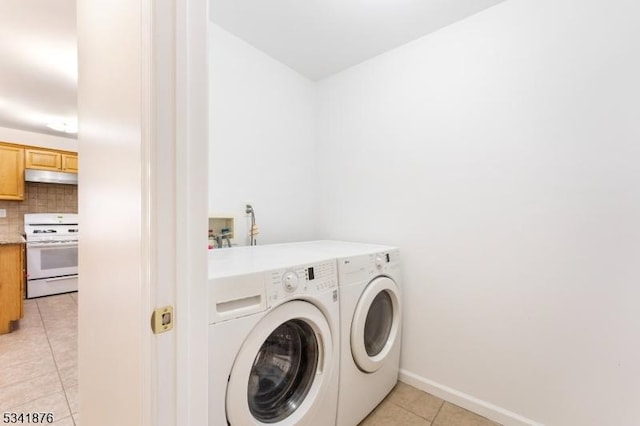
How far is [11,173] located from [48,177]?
333 millimetres

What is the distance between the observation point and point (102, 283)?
88 centimetres

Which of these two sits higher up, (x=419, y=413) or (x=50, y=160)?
(x=50, y=160)

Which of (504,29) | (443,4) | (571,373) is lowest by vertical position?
(571,373)

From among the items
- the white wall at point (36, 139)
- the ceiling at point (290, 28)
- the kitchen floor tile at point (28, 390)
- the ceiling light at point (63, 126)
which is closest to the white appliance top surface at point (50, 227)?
the white wall at point (36, 139)

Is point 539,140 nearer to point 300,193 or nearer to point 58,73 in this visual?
point 300,193

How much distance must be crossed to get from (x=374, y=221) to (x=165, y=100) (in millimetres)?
1644

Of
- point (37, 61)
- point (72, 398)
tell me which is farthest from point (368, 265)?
point (37, 61)

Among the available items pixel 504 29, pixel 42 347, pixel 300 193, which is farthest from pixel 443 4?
pixel 42 347

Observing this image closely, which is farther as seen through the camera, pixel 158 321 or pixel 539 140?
pixel 539 140

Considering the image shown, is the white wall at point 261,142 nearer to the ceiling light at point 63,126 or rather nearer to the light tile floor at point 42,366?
the light tile floor at point 42,366

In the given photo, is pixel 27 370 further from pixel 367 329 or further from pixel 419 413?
pixel 419 413

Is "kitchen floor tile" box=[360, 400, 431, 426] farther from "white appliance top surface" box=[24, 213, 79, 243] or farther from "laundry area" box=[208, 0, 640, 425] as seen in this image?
"white appliance top surface" box=[24, 213, 79, 243]

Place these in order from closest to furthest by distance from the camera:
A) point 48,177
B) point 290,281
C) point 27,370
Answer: point 290,281, point 27,370, point 48,177

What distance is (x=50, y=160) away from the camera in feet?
12.3
